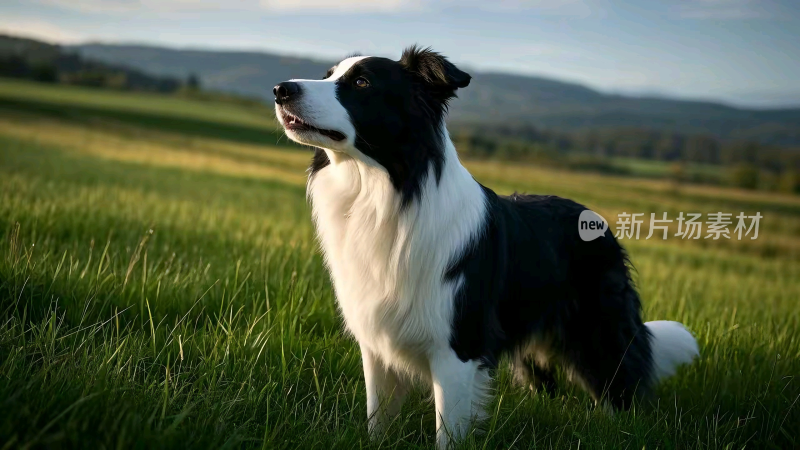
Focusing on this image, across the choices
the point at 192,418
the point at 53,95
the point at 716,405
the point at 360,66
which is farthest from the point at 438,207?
the point at 53,95

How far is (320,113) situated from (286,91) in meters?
0.18

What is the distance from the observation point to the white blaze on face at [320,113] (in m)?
2.76

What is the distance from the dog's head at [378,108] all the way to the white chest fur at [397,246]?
110mm

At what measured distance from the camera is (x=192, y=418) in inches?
101

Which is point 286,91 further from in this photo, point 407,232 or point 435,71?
point 407,232

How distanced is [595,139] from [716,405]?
184ft

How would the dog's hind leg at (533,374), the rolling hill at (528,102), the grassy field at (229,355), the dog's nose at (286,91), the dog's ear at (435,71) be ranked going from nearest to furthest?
the grassy field at (229,355) < the dog's nose at (286,91) < the dog's ear at (435,71) < the dog's hind leg at (533,374) < the rolling hill at (528,102)

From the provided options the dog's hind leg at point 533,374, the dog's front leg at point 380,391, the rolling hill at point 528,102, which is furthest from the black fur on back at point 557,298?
the rolling hill at point 528,102

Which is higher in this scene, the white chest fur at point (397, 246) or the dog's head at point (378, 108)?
the dog's head at point (378, 108)

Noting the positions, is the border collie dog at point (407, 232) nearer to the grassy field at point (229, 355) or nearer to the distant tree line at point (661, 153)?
the grassy field at point (229, 355)

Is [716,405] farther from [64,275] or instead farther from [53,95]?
[53,95]

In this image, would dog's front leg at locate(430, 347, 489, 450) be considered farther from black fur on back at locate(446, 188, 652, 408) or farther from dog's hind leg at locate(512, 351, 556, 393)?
dog's hind leg at locate(512, 351, 556, 393)

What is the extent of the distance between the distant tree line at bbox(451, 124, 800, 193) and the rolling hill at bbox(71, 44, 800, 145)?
47.4 ft

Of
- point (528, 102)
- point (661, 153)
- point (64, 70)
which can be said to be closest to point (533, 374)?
Answer: point (661, 153)
